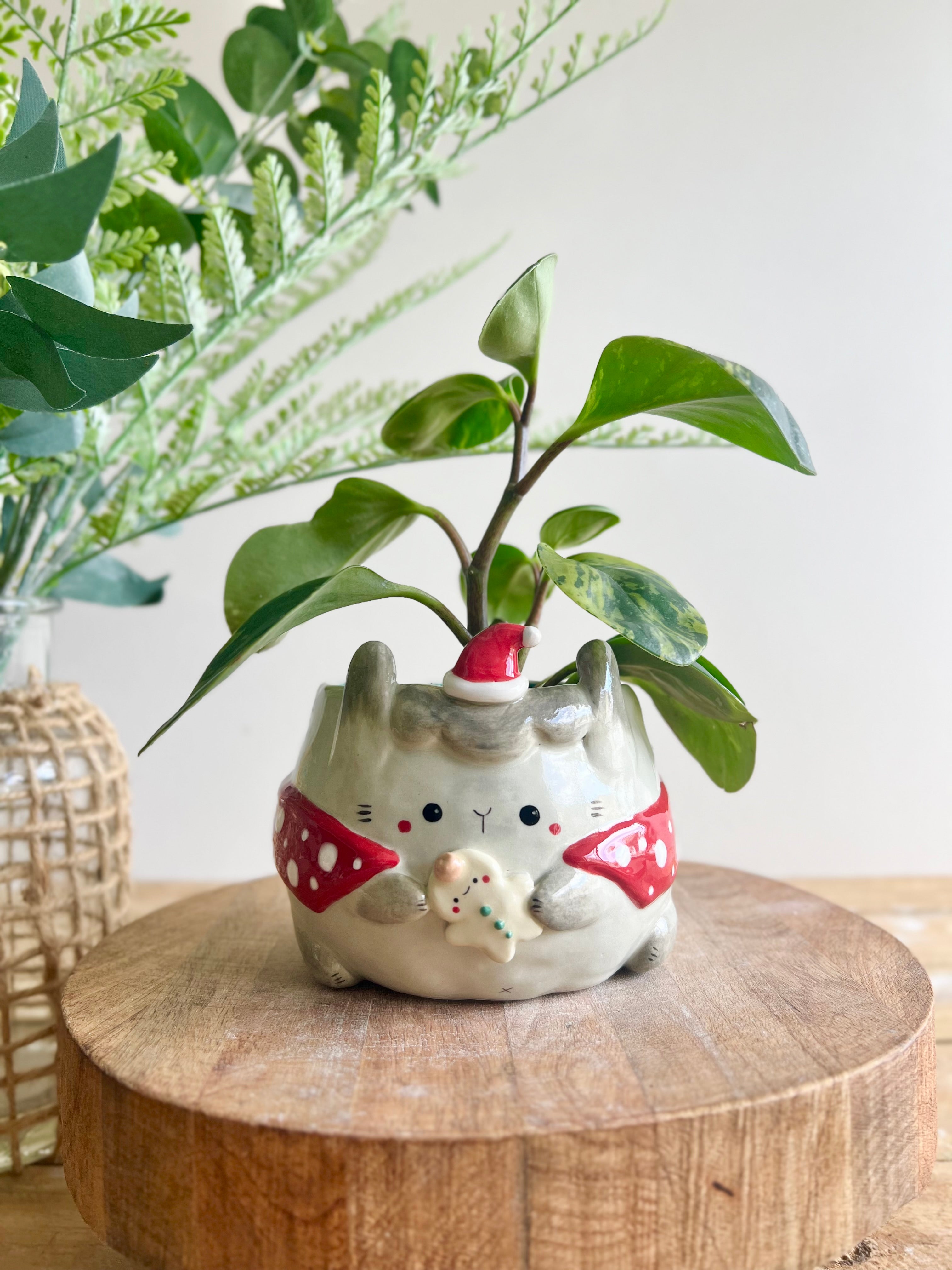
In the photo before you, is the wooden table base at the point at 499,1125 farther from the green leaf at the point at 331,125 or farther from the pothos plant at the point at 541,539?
the green leaf at the point at 331,125

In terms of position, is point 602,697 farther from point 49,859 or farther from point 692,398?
point 49,859

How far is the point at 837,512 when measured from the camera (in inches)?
50.4

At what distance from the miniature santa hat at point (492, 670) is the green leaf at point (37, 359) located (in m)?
0.24

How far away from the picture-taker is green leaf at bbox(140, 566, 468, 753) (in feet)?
1.79

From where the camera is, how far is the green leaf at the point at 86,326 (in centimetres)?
43

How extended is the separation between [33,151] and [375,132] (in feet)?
0.94

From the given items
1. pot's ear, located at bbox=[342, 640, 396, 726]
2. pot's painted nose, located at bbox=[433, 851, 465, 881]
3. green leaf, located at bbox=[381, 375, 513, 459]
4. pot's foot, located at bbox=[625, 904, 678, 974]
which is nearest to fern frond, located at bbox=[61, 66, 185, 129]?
green leaf, located at bbox=[381, 375, 513, 459]

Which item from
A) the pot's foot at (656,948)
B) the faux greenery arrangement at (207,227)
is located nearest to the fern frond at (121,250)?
the faux greenery arrangement at (207,227)

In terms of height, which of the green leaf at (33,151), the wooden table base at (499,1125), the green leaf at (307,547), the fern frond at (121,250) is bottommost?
the wooden table base at (499,1125)

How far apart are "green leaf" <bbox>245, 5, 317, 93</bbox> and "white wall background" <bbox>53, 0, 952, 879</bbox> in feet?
1.43

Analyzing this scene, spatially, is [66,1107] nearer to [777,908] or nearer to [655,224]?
[777,908]

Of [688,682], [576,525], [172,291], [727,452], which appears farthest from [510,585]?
[727,452]

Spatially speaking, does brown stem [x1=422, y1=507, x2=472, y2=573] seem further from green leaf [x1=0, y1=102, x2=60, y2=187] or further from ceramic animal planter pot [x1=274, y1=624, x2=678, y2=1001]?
green leaf [x1=0, y1=102, x2=60, y2=187]

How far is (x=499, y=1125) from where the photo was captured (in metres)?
0.44
